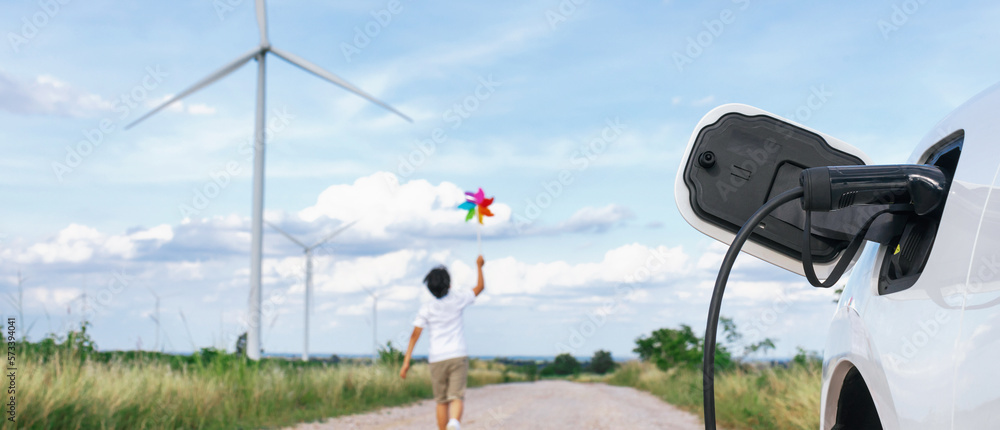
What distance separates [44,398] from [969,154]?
685cm

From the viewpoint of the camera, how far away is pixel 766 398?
33.8ft

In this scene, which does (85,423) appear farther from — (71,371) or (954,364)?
(954,364)

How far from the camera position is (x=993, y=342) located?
1.17 metres

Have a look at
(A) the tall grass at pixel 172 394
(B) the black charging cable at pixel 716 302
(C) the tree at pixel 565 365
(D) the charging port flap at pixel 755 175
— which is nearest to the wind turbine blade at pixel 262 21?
(A) the tall grass at pixel 172 394

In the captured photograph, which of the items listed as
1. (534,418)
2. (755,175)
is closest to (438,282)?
(534,418)

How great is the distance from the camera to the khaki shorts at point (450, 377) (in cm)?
729

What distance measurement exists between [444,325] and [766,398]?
5392 mm

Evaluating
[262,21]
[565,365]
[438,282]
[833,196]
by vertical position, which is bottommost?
[565,365]

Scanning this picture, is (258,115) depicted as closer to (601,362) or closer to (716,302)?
(716,302)

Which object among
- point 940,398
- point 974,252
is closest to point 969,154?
point 974,252

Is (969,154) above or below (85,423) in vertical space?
above

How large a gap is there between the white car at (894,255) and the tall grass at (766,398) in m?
6.25

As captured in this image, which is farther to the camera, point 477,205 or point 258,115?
point 258,115

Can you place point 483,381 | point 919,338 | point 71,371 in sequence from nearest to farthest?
1. point 919,338
2. point 71,371
3. point 483,381
